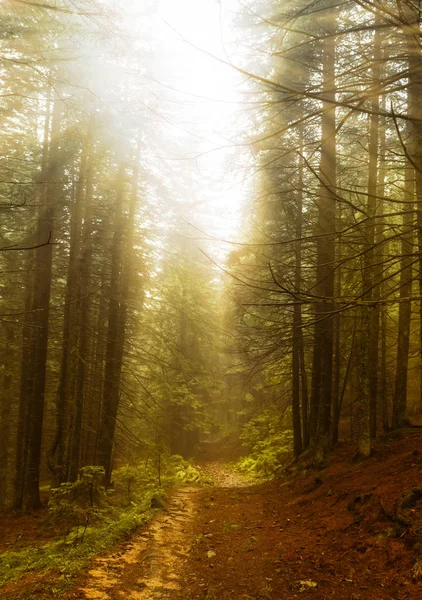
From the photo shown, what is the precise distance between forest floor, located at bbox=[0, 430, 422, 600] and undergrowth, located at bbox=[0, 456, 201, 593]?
259mm

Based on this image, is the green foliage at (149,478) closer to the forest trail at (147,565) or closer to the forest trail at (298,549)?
the forest trail at (147,565)

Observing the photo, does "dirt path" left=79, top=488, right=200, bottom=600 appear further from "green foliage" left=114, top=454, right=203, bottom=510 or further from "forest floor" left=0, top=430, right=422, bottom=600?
"green foliage" left=114, top=454, right=203, bottom=510

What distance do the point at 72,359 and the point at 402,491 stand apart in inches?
338

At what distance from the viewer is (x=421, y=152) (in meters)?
6.74

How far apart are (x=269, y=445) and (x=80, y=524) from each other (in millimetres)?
12986

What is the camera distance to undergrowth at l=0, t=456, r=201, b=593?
5750mm

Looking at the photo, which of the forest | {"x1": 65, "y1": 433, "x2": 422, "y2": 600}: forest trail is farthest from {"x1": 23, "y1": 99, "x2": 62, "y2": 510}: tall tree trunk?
{"x1": 65, "y1": 433, "x2": 422, "y2": 600}: forest trail

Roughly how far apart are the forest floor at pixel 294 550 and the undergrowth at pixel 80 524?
0.85 ft

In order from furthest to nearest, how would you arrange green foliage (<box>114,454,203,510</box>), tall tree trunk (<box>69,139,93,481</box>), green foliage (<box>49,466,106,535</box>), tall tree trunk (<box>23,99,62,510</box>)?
tall tree trunk (<box>69,139,93,481</box>) → green foliage (<box>114,454,203,510</box>) → tall tree trunk (<box>23,99,62,510</box>) → green foliage (<box>49,466,106,535</box>)

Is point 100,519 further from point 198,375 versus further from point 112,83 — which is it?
point 112,83

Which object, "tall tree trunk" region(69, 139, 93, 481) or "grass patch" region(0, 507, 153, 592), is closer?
"grass patch" region(0, 507, 153, 592)

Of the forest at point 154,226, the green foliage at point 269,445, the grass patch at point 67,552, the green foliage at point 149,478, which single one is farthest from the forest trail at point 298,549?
the green foliage at point 269,445

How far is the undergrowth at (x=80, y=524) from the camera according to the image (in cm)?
575

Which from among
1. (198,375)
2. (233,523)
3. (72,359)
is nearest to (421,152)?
(233,523)
